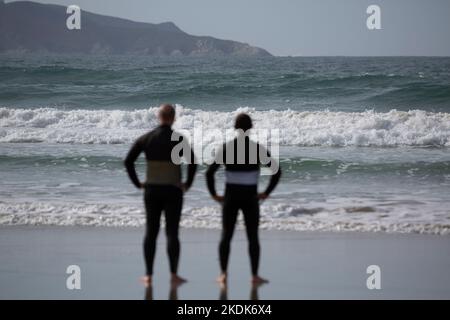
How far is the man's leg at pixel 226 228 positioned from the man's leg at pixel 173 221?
39cm

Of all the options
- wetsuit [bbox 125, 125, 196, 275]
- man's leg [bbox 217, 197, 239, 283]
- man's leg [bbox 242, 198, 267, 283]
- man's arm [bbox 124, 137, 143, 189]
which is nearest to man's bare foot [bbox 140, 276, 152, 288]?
wetsuit [bbox 125, 125, 196, 275]

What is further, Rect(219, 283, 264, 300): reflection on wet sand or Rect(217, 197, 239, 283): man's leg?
Rect(217, 197, 239, 283): man's leg

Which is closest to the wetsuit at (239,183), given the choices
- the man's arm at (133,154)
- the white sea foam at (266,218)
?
the man's arm at (133,154)

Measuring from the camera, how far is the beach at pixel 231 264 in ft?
20.3

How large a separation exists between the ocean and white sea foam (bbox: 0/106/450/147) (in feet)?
0.14

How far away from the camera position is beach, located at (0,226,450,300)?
20.3 feet

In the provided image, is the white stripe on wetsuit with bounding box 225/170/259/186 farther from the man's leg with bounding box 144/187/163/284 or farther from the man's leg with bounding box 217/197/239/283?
the man's leg with bounding box 144/187/163/284

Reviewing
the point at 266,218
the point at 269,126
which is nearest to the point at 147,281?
the point at 266,218

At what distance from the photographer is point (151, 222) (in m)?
6.28

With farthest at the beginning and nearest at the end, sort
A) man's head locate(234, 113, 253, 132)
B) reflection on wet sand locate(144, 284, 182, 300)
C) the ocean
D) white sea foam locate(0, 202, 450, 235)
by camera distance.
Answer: the ocean → white sea foam locate(0, 202, 450, 235) → man's head locate(234, 113, 253, 132) → reflection on wet sand locate(144, 284, 182, 300)

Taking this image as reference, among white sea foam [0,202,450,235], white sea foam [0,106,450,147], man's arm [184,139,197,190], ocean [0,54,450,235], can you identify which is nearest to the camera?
man's arm [184,139,197,190]

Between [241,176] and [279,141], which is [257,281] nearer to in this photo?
[241,176]

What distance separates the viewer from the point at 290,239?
8281mm
